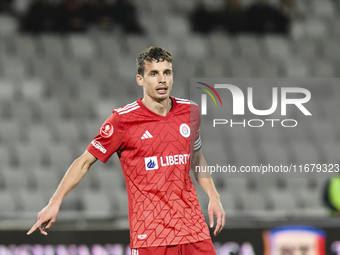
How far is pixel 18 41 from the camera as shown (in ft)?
23.0

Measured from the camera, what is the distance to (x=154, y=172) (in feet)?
9.99

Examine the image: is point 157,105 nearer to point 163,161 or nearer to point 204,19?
point 163,161

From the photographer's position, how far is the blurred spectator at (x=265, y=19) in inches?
289

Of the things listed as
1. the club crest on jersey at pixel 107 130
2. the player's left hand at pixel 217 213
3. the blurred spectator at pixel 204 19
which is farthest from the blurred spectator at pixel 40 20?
the player's left hand at pixel 217 213

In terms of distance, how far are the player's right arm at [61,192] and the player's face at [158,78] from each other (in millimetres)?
569

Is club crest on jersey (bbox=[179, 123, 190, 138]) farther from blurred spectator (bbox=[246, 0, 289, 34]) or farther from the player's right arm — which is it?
blurred spectator (bbox=[246, 0, 289, 34])

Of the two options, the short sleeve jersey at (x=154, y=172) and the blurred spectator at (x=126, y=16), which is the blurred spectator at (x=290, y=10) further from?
the short sleeve jersey at (x=154, y=172)

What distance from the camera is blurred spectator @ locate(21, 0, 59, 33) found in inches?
277

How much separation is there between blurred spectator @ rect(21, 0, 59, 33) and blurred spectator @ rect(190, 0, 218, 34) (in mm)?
2035

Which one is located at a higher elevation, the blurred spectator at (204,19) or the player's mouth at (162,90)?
the blurred spectator at (204,19)

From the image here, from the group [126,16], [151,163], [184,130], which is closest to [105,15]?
[126,16]

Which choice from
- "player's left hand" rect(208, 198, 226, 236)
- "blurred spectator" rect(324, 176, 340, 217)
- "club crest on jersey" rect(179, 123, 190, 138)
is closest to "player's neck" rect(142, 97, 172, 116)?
"club crest on jersey" rect(179, 123, 190, 138)

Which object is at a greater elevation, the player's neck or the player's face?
the player's face

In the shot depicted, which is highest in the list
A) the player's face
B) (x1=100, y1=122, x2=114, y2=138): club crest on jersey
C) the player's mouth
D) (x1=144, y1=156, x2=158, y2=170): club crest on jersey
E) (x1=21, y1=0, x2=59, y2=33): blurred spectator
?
(x1=21, y1=0, x2=59, y2=33): blurred spectator
